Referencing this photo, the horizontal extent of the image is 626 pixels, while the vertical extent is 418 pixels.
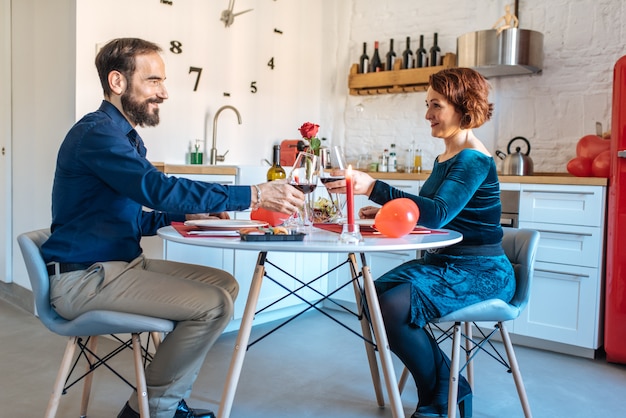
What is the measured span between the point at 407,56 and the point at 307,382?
268 centimetres

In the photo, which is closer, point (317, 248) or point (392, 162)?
point (317, 248)

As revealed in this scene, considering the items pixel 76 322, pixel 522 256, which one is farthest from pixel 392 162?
pixel 76 322

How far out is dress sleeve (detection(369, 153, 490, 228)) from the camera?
1890 mm

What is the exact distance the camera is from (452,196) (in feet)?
6.38

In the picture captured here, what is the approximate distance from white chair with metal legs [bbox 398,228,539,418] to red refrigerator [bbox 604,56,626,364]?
3.21ft

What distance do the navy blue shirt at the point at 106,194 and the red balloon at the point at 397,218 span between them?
411 mm

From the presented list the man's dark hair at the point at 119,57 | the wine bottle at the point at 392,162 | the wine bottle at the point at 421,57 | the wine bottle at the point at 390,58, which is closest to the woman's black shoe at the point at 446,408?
the man's dark hair at the point at 119,57

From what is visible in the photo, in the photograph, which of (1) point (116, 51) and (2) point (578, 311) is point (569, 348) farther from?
(1) point (116, 51)

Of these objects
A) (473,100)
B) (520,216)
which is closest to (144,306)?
(473,100)

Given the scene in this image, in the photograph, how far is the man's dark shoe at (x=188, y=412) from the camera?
6.74ft

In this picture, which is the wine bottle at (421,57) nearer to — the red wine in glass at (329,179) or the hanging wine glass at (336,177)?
the hanging wine glass at (336,177)

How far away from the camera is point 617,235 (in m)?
2.93

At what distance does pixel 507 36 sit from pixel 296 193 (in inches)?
94.2

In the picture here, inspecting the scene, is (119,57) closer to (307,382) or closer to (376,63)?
(307,382)
